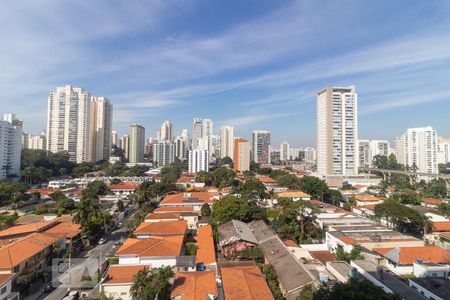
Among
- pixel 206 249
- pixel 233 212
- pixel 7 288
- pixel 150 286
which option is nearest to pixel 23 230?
pixel 7 288

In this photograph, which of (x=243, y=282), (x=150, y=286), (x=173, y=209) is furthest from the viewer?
(x=173, y=209)

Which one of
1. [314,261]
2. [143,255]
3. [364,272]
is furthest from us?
[314,261]

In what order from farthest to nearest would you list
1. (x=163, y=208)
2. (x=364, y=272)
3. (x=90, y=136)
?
(x=90, y=136) → (x=163, y=208) → (x=364, y=272)

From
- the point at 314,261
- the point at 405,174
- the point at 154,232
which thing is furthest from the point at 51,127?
the point at 405,174

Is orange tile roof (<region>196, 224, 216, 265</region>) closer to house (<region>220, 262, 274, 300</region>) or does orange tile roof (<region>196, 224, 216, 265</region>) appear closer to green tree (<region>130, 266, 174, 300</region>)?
house (<region>220, 262, 274, 300</region>)

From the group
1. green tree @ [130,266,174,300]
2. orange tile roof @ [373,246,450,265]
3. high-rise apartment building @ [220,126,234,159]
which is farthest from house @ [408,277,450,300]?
high-rise apartment building @ [220,126,234,159]

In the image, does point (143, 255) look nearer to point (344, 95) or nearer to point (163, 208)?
point (163, 208)

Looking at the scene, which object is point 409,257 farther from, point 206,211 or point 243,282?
point 206,211
